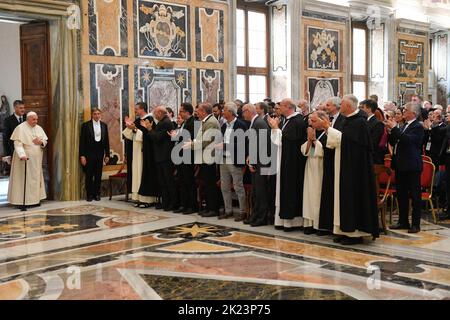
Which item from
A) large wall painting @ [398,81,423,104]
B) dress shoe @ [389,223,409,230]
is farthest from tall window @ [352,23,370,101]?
dress shoe @ [389,223,409,230]

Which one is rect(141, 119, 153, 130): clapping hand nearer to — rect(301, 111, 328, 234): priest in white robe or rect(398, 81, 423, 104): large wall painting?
rect(301, 111, 328, 234): priest in white robe

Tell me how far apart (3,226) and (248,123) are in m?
3.52

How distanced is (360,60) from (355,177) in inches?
401

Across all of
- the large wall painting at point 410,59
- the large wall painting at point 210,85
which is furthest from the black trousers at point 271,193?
the large wall painting at point 410,59

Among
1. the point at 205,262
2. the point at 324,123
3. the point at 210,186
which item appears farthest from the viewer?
the point at 210,186

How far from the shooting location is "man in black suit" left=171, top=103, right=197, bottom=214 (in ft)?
27.9

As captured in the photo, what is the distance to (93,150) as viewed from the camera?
9797 millimetres

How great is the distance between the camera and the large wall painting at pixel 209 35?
11617 mm

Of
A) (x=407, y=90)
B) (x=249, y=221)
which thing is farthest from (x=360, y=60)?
(x=249, y=221)

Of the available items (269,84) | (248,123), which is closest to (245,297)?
(248,123)

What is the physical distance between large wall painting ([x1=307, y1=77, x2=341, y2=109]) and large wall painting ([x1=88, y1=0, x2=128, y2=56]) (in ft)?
16.9

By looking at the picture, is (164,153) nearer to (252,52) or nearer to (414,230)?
(414,230)
